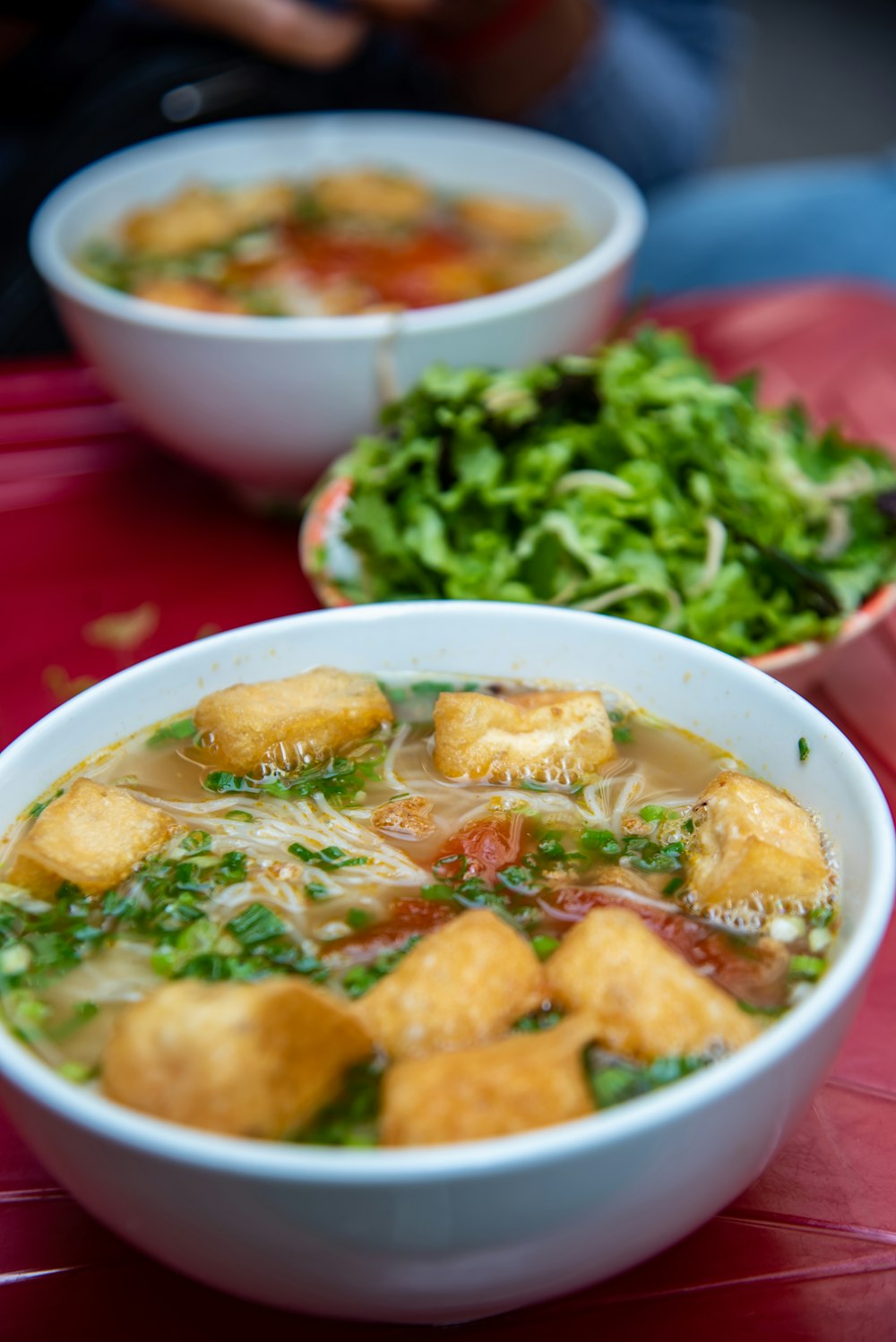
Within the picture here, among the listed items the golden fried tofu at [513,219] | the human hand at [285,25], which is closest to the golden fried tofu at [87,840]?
the golden fried tofu at [513,219]

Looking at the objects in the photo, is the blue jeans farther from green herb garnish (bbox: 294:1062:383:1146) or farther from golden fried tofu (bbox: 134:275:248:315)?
green herb garnish (bbox: 294:1062:383:1146)

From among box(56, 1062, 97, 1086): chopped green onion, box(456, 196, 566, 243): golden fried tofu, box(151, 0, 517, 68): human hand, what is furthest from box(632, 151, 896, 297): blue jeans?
box(56, 1062, 97, 1086): chopped green onion

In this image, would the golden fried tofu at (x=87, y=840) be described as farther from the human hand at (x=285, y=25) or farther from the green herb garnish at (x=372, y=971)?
the human hand at (x=285, y=25)

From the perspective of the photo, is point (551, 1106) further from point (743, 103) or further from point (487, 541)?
point (743, 103)

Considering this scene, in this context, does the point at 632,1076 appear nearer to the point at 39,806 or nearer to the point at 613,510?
the point at 39,806

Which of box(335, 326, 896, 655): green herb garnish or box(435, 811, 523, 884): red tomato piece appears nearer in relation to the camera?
box(435, 811, 523, 884): red tomato piece

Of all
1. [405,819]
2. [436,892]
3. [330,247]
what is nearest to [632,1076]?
[436,892]

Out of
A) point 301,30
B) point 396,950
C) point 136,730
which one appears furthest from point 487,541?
point 301,30
